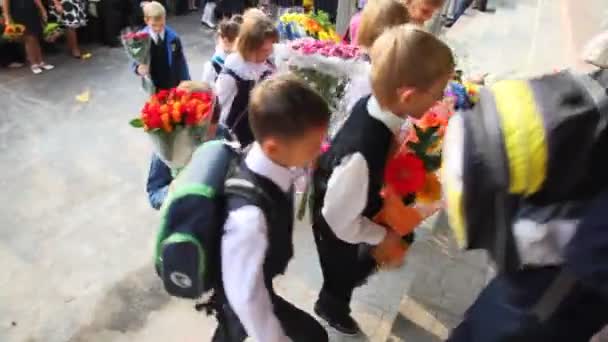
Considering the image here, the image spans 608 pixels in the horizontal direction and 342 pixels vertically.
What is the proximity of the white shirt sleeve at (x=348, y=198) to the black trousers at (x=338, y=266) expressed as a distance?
20cm

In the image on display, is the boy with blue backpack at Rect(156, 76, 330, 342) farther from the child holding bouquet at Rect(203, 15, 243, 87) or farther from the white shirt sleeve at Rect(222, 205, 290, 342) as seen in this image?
the child holding bouquet at Rect(203, 15, 243, 87)

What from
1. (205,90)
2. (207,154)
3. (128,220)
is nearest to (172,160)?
(205,90)

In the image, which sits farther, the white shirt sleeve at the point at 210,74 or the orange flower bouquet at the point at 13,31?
the orange flower bouquet at the point at 13,31

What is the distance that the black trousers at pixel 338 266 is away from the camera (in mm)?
1901

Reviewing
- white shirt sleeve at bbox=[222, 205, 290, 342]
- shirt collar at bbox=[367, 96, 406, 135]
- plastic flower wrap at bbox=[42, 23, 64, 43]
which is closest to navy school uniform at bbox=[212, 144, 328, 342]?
white shirt sleeve at bbox=[222, 205, 290, 342]

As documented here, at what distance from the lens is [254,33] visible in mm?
2643

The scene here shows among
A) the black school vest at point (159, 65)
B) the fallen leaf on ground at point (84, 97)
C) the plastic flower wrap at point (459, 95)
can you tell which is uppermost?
the plastic flower wrap at point (459, 95)

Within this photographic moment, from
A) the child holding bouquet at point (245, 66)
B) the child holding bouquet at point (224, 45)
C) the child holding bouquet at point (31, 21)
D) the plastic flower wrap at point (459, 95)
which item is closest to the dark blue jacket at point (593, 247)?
the plastic flower wrap at point (459, 95)

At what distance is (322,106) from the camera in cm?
141

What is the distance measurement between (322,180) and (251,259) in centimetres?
59

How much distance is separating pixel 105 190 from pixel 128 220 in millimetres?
393

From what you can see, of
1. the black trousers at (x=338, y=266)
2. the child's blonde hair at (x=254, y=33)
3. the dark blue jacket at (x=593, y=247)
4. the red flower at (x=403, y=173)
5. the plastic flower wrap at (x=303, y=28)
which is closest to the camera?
the dark blue jacket at (x=593, y=247)

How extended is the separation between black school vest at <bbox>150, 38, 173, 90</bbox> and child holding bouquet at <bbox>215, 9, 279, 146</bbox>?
3.87 ft

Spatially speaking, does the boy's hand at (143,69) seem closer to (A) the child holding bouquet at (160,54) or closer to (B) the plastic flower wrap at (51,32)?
(A) the child holding bouquet at (160,54)
